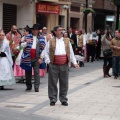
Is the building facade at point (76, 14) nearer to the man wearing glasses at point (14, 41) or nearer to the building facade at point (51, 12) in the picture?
the building facade at point (51, 12)

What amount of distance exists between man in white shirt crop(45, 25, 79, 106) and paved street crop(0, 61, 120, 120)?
30 centimetres

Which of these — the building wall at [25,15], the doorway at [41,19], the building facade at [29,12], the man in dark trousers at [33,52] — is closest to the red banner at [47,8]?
the building facade at [29,12]

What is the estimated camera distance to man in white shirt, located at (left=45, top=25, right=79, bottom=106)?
33.8ft

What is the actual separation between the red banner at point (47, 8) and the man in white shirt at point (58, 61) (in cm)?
1802

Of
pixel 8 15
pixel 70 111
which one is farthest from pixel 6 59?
pixel 8 15

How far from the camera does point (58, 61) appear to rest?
33.8ft

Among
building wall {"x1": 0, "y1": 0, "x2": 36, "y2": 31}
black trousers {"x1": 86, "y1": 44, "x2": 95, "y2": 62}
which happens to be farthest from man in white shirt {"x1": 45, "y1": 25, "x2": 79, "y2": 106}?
building wall {"x1": 0, "y1": 0, "x2": 36, "y2": 31}

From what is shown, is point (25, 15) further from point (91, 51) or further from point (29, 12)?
point (91, 51)

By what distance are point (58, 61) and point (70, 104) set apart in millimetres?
1088

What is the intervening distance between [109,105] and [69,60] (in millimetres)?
1409

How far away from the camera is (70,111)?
31.7 feet

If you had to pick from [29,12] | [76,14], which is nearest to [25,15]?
[29,12]

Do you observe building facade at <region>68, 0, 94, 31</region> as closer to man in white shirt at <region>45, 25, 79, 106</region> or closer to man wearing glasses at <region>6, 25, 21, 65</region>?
man wearing glasses at <region>6, 25, 21, 65</region>

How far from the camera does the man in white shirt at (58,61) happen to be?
10.3 m
